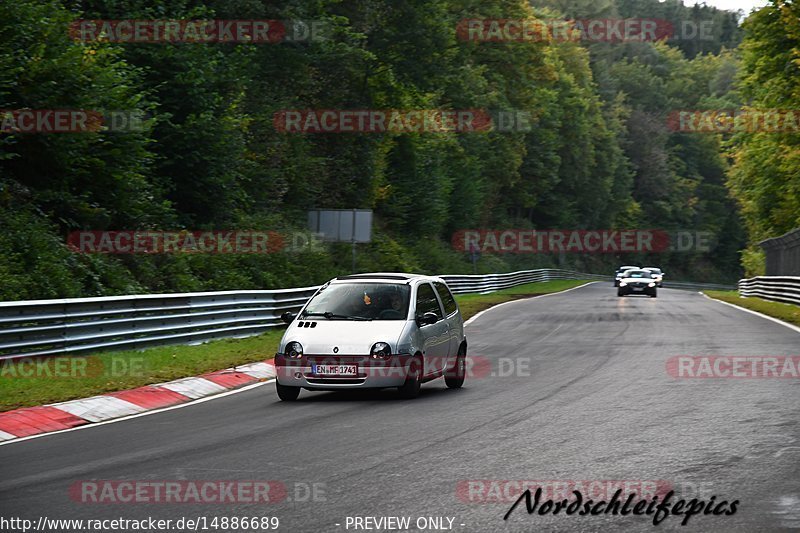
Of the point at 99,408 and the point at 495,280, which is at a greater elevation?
the point at 99,408

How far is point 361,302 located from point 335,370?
1360 mm

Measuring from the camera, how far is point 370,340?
13297 mm

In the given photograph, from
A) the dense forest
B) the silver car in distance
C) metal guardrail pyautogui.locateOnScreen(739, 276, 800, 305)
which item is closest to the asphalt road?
the silver car in distance

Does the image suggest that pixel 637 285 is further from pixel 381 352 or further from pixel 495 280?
pixel 381 352

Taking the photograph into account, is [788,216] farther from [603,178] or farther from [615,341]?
[603,178]

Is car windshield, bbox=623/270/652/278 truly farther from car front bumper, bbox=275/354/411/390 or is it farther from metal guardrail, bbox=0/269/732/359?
car front bumper, bbox=275/354/411/390

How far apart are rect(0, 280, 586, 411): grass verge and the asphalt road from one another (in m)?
1.33

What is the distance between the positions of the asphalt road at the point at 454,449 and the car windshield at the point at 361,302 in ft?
3.46

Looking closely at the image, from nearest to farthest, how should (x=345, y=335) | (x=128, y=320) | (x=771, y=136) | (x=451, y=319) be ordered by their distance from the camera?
(x=345, y=335), (x=451, y=319), (x=128, y=320), (x=771, y=136)

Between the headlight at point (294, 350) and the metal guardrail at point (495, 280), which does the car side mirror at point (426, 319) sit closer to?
the headlight at point (294, 350)

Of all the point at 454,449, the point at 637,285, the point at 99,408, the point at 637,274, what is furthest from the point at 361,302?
the point at 637,274

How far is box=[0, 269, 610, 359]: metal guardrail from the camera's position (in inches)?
572

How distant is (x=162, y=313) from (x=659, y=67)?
132131mm

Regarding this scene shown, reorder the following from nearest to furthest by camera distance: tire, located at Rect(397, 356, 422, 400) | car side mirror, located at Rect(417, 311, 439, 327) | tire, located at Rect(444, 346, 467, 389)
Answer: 1. tire, located at Rect(397, 356, 422, 400)
2. car side mirror, located at Rect(417, 311, 439, 327)
3. tire, located at Rect(444, 346, 467, 389)
